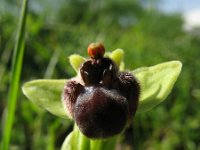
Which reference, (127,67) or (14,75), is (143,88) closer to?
(14,75)

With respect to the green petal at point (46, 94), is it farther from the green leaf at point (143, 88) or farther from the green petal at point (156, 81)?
the green petal at point (156, 81)

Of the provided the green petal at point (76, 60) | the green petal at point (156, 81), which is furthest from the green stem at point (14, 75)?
the green petal at point (156, 81)

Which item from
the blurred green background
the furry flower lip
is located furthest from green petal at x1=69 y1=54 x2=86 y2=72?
the blurred green background

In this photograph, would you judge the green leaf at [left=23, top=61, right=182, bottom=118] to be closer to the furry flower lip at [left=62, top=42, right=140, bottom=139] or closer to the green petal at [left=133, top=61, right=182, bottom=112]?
the green petal at [left=133, top=61, right=182, bottom=112]

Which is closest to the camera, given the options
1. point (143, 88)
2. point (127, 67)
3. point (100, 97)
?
point (100, 97)

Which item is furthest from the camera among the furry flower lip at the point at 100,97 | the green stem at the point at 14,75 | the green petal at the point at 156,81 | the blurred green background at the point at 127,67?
the blurred green background at the point at 127,67

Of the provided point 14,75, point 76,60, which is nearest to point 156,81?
point 76,60

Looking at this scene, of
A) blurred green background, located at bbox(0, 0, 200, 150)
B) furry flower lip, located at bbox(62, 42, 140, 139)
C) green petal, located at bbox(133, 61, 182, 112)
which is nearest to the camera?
furry flower lip, located at bbox(62, 42, 140, 139)
